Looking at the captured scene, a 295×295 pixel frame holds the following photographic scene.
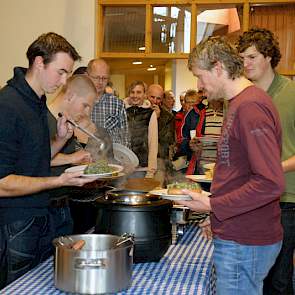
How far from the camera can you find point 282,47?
3.73 metres

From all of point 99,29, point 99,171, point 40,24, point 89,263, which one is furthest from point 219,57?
point 40,24

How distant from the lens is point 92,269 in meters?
1.25

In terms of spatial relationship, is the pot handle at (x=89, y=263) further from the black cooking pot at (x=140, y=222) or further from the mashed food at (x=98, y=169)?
the mashed food at (x=98, y=169)

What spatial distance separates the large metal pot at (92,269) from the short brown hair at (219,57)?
55 cm

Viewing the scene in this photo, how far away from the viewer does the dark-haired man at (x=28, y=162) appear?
61.7 inches

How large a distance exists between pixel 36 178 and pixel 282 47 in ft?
8.57

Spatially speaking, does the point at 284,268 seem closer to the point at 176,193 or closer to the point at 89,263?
the point at 176,193

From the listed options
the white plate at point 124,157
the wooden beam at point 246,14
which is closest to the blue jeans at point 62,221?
the white plate at point 124,157

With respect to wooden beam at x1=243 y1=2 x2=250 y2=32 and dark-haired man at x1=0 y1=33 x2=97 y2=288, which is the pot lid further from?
wooden beam at x1=243 y1=2 x2=250 y2=32

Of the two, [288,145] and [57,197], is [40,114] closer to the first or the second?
[57,197]

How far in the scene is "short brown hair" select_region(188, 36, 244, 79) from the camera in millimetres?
1466

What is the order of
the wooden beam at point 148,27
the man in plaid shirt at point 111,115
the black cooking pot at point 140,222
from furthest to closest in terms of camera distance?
the wooden beam at point 148,27, the man in plaid shirt at point 111,115, the black cooking pot at point 140,222

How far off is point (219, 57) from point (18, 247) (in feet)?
2.73

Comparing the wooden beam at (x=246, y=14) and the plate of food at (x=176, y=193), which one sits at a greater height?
the wooden beam at (x=246, y=14)
